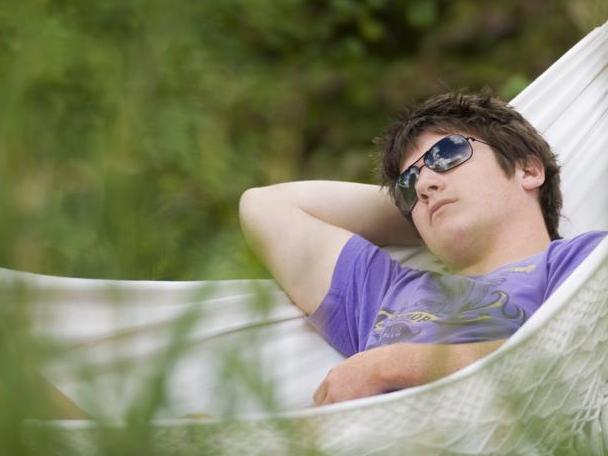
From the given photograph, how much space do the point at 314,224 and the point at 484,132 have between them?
1.02 feet

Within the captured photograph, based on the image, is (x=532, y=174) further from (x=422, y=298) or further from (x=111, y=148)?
(x=111, y=148)

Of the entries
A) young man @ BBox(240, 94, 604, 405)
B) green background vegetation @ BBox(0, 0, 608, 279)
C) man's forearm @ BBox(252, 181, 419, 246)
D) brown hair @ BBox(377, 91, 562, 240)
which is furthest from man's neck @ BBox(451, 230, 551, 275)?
green background vegetation @ BBox(0, 0, 608, 279)

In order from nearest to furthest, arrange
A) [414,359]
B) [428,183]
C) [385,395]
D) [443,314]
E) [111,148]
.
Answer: [111,148]
[385,395]
[414,359]
[443,314]
[428,183]

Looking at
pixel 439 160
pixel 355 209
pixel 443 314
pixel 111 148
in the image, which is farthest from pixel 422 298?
pixel 111 148

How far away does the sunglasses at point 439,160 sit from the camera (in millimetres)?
1738

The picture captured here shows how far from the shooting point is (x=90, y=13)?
3.96 feet

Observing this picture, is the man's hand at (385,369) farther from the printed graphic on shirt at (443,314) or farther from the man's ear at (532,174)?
the man's ear at (532,174)

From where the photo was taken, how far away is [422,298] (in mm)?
1642

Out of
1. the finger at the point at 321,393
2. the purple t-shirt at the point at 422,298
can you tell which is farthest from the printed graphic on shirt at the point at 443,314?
the finger at the point at 321,393

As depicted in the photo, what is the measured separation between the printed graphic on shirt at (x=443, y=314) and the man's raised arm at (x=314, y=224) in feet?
0.56

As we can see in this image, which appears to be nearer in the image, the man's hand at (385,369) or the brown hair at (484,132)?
the man's hand at (385,369)

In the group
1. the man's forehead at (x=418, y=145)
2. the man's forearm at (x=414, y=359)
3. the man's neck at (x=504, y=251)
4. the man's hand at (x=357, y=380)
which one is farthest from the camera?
the man's forehead at (x=418, y=145)

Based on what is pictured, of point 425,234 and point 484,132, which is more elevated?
point 484,132

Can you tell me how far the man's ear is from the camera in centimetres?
178
